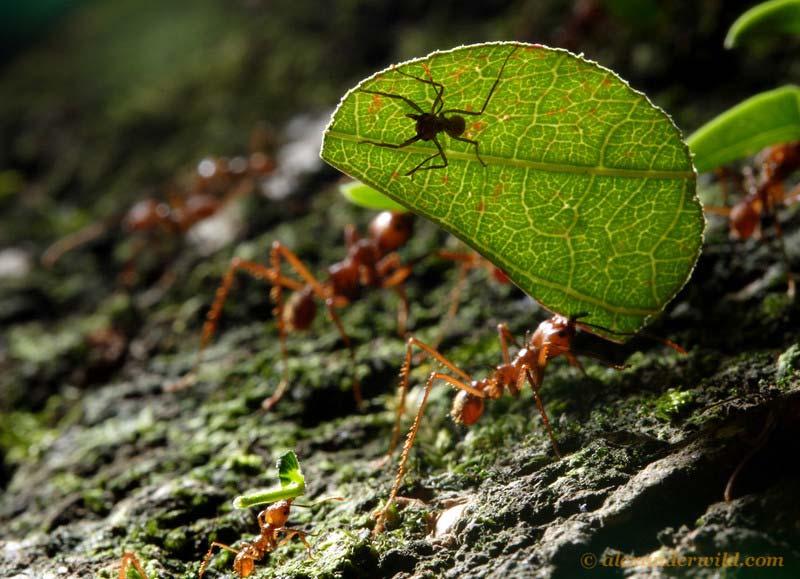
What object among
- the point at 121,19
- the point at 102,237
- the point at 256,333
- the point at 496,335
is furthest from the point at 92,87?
the point at 496,335

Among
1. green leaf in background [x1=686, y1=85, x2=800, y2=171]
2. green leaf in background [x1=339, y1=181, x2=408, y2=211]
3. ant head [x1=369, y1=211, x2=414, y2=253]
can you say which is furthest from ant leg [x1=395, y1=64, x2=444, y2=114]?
ant head [x1=369, y1=211, x2=414, y2=253]

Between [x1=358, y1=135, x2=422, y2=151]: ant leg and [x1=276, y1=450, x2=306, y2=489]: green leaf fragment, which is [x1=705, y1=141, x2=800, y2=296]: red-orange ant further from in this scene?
[x1=276, y1=450, x2=306, y2=489]: green leaf fragment

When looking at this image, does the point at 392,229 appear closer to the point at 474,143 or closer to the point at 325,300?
the point at 325,300

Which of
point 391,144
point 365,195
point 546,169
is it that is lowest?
point 546,169

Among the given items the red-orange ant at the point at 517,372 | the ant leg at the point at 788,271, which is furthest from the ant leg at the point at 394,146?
the ant leg at the point at 788,271

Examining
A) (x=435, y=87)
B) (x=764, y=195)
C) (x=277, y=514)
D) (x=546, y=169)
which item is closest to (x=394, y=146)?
(x=435, y=87)

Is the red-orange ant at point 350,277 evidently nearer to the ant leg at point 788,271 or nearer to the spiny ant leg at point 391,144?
the spiny ant leg at point 391,144

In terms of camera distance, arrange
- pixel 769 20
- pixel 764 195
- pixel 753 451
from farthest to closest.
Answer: pixel 764 195, pixel 769 20, pixel 753 451
